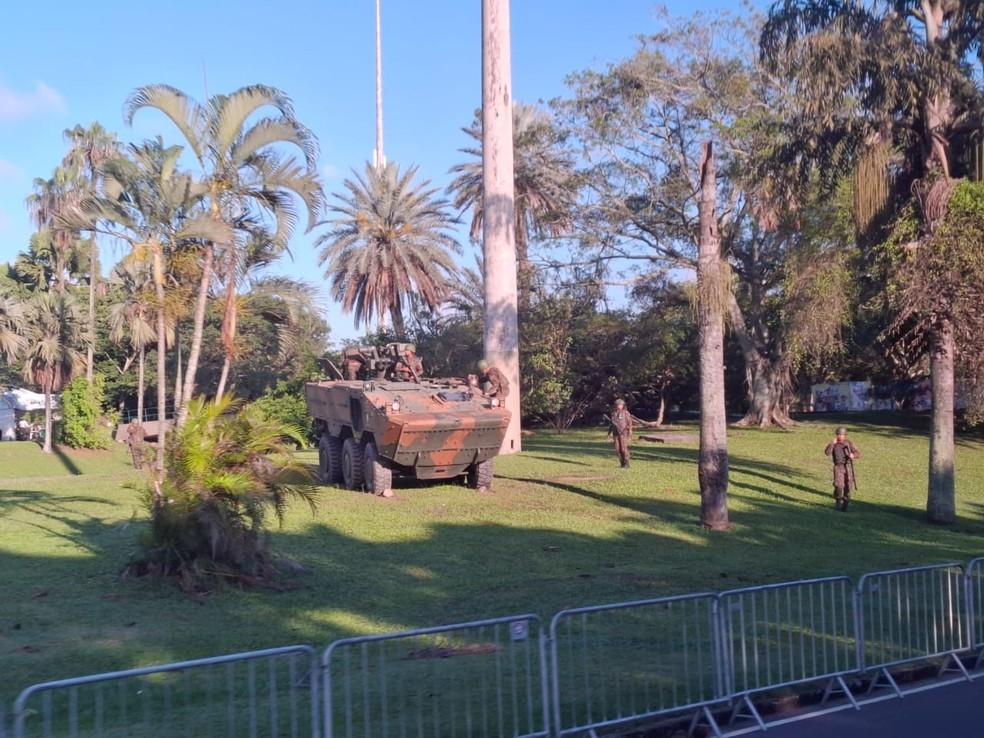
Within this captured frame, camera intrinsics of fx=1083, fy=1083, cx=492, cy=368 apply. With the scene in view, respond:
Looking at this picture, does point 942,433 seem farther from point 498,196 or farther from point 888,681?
point 498,196

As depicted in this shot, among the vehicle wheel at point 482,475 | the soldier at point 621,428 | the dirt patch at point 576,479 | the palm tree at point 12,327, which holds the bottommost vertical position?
the dirt patch at point 576,479

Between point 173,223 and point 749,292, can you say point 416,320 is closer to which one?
point 749,292

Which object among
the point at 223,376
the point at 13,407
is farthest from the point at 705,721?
the point at 13,407

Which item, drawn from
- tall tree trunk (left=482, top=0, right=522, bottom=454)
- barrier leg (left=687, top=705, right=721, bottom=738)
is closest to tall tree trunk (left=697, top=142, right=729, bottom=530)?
barrier leg (left=687, top=705, right=721, bottom=738)

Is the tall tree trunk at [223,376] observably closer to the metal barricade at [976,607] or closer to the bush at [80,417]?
the metal barricade at [976,607]

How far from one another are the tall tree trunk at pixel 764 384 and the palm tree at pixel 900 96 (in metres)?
19.3

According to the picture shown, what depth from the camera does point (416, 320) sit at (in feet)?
140

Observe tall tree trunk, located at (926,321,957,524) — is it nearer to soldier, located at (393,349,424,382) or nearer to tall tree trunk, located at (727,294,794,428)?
soldier, located at (393,349,424,382)

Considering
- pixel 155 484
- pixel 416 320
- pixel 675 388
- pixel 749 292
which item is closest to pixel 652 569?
pixel 155 484

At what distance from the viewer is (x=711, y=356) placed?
53.5ft

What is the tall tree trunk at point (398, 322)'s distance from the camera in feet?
136

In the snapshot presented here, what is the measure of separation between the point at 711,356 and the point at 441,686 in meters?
9.91

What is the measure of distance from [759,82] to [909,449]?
11.5m

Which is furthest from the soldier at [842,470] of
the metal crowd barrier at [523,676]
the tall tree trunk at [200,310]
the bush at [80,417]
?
the bush at [80,417]
